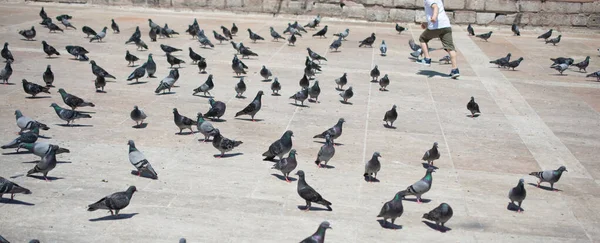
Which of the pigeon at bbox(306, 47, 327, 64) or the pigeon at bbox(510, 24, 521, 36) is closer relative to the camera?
the pigeon at bbox(306, 47, 327, 64)

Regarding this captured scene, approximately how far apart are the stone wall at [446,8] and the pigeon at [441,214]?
1986cm

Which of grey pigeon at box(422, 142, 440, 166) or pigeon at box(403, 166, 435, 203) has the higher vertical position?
pigeon at box(403, 166, 435, 203)

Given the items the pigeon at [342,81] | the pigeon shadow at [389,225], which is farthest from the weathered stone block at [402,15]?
the pigeon shadow at [389,225]

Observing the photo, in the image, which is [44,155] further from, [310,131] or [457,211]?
[457,211]

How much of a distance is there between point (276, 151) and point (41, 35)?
1389 centimetres

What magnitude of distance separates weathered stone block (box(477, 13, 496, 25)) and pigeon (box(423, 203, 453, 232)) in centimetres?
2019

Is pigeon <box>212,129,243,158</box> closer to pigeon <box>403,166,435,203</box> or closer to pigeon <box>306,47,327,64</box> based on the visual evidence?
pigeon <box>403,166,435,203</box>

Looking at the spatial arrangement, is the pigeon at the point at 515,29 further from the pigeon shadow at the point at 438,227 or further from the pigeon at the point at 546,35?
the pigeon shadow at the point at 438,227

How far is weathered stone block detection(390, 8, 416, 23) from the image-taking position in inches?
1076

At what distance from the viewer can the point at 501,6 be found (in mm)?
26875

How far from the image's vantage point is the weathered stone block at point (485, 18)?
2702 centimetres

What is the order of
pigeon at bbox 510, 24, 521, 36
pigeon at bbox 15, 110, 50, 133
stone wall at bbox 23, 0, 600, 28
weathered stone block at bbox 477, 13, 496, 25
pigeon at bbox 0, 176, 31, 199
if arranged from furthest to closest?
1. weathered stone block at bbox 477, 13, 496, 25
2. stone wall at bbox 23, 0, 600, 28
3. pigeon at bbox 510, 24, 521, 36
4. pigeon at bbox 15, 110, 50, 133
5. pigeon at bbox 0, 176, 31, 199

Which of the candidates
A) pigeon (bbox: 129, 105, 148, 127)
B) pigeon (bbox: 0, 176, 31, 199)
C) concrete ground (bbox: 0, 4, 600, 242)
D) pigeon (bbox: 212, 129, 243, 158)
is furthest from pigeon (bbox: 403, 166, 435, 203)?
pigeon (bbox: 129, 105, 148, 127)

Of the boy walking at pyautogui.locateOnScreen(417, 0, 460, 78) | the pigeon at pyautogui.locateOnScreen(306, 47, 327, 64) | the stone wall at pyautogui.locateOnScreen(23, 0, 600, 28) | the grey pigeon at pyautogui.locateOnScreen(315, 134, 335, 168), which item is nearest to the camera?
the grey pigeon at pyautogui.locateOnScreen(315, 134, 335, 168)
